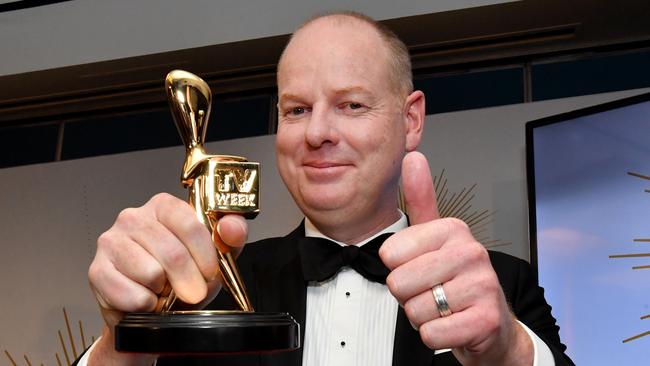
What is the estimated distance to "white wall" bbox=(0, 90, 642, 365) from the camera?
3.06m

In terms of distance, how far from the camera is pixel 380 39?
1.62 meters

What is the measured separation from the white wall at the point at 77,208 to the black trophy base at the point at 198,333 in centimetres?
207

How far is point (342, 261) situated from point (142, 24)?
2215 millimetres

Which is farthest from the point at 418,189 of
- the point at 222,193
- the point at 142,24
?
the point at 142,24

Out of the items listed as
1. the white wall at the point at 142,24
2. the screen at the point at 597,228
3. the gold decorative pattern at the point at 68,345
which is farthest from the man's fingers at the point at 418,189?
the gold decorative pattern at the point at 68,345

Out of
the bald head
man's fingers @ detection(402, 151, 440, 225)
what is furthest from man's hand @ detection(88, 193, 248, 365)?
the bald head

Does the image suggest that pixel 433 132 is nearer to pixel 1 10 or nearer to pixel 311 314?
pixel 311 314

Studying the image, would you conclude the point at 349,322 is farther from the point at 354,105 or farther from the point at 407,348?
the point at 354,105

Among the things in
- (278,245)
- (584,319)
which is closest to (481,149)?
(584,319)

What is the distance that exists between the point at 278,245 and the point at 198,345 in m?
0.76

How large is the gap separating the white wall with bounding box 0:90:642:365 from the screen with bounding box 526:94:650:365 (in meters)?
0.48

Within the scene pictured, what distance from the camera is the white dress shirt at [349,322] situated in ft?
4.85

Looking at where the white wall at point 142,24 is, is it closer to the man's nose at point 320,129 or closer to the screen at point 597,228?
the screen at point 597,228

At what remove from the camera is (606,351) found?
2.37 m
